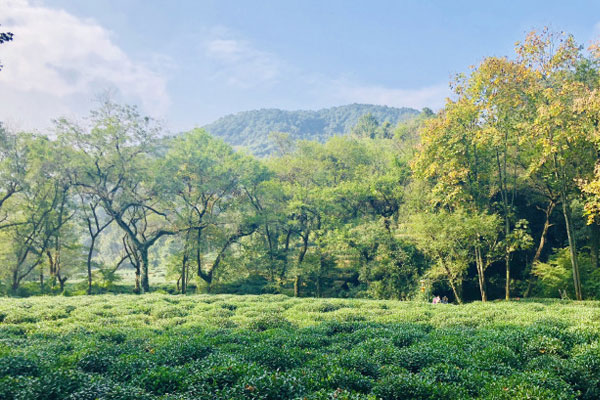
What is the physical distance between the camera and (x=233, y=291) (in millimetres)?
37625

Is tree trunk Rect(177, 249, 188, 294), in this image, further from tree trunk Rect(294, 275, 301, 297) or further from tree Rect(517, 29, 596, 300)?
tree Rect(517, 29, 596, 300)

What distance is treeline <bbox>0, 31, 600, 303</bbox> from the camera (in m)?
23.4

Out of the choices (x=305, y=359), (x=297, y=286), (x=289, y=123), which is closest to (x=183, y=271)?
(x=297, y=286)

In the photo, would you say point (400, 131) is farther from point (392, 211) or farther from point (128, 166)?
point (128, 166)

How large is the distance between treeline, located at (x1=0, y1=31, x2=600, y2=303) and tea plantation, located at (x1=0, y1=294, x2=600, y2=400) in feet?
38.5

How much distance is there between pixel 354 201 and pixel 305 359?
2809cm

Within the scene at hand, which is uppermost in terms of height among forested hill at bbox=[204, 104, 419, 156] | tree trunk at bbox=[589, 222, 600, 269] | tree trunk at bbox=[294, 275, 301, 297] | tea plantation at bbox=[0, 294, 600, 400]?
forested hill at bbox=[204, 104, 419, 156]

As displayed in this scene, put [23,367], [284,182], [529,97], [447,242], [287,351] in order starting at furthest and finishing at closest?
[284,182], [447,242], [529,97], [287,351], [23,367]

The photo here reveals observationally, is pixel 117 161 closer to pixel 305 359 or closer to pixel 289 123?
pixel 305 359

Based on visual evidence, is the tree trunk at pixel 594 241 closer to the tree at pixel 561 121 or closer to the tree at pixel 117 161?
the tree at pixel 561 121

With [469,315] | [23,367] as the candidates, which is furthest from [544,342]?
[23,367]

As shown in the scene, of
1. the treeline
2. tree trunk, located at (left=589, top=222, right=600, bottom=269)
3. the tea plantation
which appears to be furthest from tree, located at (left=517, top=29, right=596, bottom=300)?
the tea plantation

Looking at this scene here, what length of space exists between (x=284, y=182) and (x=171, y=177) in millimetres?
11689

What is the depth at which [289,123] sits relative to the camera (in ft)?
571
